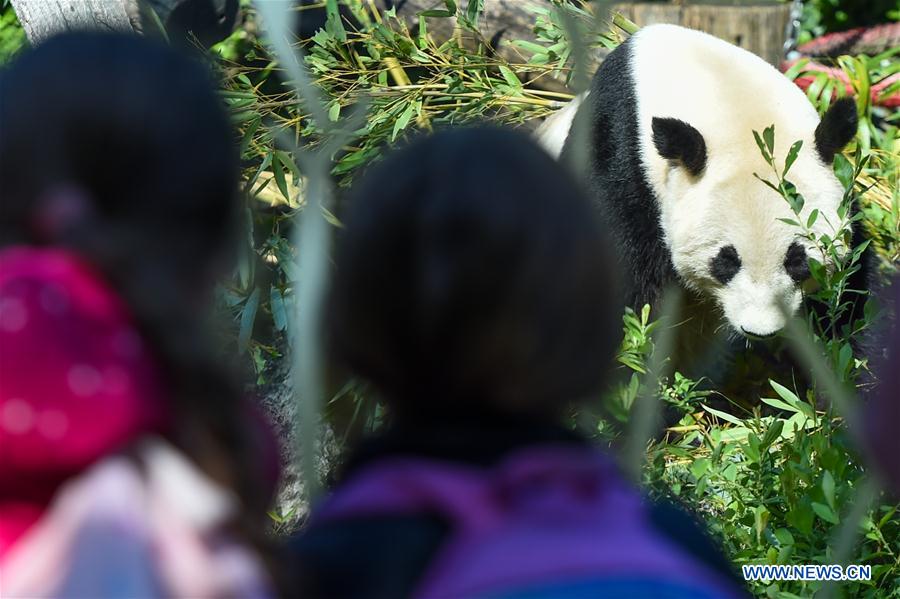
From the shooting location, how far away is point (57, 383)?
2.55 ft

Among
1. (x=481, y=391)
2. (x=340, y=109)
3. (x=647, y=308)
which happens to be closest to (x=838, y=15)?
(x=340, y=109)

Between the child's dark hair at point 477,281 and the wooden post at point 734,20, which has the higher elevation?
the child's dark hair at point 477,281

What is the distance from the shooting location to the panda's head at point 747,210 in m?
3.12

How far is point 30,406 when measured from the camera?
78 cm

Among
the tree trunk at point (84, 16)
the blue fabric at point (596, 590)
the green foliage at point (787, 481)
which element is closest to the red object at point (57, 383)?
the blue fabric at point (596, 590)

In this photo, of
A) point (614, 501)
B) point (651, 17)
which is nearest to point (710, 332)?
point (651, 17)

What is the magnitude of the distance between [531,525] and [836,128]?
2.56 metres

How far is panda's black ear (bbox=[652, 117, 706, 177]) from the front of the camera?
3.14 metres

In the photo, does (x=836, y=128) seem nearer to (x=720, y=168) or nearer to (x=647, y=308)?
(x=720, y=168)

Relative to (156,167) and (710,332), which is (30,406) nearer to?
(156,167)

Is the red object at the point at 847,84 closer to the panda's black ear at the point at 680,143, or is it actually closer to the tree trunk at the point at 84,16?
the panda's black ear at the point at 680,143

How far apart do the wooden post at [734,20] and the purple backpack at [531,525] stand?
14.5ft

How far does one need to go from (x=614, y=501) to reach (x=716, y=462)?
5.52 feet

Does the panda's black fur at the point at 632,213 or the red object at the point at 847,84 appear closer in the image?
the panda's black fur at the point at 632,213
